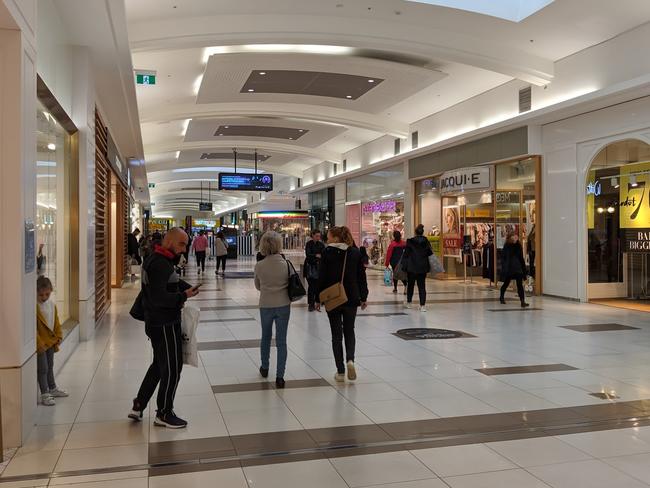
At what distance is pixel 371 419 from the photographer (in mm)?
4496

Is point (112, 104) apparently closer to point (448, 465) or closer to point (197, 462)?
point (197, 462)

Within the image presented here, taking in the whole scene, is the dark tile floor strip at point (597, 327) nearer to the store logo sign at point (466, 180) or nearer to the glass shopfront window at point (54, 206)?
the store logo sign at point (466, 180)

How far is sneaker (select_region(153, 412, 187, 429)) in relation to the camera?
4.27 metres

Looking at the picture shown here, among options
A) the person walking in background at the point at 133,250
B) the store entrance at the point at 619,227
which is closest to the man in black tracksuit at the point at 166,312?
the store entrance at the point at 619,227

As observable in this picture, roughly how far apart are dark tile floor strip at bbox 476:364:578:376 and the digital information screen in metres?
19.0

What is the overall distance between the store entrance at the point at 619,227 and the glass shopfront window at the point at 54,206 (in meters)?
9.50

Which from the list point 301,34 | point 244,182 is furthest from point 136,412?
point 244,182

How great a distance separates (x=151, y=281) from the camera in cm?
421

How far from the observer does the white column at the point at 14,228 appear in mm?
3916

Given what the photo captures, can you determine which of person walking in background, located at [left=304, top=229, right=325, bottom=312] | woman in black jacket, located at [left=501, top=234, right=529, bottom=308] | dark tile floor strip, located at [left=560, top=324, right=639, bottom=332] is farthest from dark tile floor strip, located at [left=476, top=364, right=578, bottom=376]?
woman in black jacket, located at [left=501, top=234, right=529, bottom=308]

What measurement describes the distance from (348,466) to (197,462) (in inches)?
36.5

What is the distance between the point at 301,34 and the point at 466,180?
697cm

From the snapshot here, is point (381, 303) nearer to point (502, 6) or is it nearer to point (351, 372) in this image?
point (502, 6)

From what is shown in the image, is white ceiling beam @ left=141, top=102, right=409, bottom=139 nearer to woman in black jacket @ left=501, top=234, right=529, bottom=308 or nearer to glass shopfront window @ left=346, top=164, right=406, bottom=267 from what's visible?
glass shopfront window @ left=346, top=164, right=406, bottom=267
